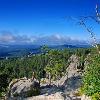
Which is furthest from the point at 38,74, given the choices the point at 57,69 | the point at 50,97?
the point at 50,97

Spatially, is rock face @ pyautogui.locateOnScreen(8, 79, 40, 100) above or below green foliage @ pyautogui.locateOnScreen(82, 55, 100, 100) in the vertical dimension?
below

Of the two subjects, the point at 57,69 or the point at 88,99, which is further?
the point at 57,69

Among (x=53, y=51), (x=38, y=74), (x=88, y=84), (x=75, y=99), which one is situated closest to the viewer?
(x=88, y=84)

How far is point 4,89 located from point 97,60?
35.9 m

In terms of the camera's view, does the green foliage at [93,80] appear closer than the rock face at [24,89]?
Yes

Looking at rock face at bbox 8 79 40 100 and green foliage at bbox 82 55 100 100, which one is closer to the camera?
green foliage at bbox 82 55 100 100

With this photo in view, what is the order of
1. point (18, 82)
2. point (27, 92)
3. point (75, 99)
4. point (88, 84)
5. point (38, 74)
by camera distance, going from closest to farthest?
point (88, 84) < point (75, 99) < point (27, 92) < point (18, 82) < point (38, 74)

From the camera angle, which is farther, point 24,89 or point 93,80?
point 24,89

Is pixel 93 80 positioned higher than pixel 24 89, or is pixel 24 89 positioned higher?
pixel 93 80

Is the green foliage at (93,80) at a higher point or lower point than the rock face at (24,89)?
higher

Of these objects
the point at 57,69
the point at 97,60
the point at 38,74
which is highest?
the point at 97,60

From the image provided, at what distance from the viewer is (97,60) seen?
4525cm

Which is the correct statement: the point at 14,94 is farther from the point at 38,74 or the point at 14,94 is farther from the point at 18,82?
the point at 38,74

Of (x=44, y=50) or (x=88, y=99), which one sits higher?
(x=44, y=50)
